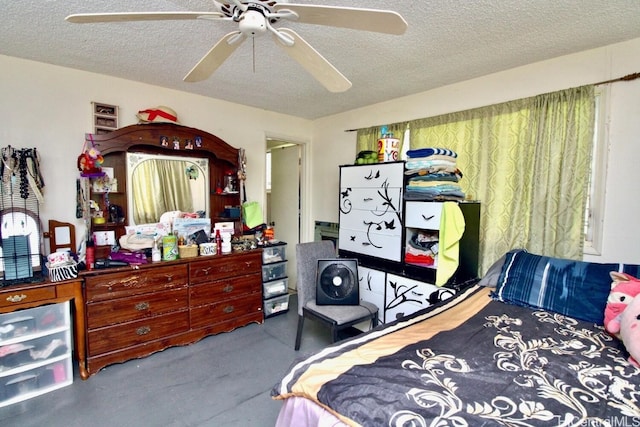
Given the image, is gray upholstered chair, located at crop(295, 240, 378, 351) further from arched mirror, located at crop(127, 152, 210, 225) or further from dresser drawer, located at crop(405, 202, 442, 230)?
arched mirror, located at crop(127, 152, 210, 225)

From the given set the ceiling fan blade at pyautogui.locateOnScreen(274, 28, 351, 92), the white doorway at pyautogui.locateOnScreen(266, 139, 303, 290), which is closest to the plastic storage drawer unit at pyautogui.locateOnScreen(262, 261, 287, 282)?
the white doorway at pyautogui.locateOnScreen(266, 139, 303, 290)

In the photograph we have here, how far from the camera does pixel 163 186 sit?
2971mm

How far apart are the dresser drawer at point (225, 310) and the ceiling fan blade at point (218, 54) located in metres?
2.04

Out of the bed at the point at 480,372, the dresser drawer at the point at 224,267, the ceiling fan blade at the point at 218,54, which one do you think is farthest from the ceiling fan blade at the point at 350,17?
the dresser drawer at the point at 224,267

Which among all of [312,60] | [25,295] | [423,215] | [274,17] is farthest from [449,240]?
[25,295]

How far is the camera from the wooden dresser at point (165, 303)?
89.4 inches

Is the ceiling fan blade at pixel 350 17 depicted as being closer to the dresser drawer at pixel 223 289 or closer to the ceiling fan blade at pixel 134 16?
the ceiling fan blade at pixel 134 16

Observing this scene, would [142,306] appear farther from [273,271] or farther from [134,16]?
[134,16]

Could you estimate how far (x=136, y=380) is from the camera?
7.21 ft

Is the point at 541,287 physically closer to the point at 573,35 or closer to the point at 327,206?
the point at 573,35

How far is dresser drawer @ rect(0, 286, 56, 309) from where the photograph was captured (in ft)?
6.33

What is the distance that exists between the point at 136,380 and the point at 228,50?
235cm

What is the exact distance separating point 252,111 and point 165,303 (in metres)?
2.33

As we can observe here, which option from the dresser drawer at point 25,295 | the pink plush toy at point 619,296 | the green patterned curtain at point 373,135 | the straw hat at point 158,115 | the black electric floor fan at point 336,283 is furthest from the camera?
the green patterned curtain at point 373,135
